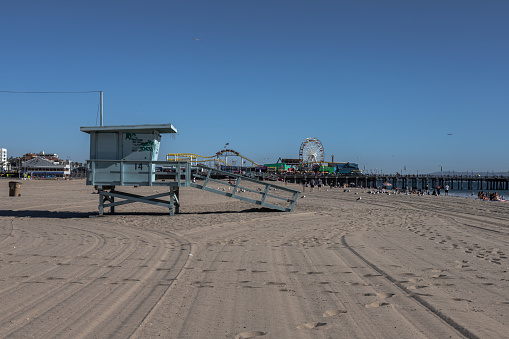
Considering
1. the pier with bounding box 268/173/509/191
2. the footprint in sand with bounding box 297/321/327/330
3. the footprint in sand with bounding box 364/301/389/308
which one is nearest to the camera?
the footprint in sand with bounding box 297/321/327/330

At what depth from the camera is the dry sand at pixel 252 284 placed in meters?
3.85

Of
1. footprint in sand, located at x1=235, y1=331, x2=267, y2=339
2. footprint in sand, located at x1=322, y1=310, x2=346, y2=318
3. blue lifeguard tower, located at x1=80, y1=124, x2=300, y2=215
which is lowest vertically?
footprint in sand, located at x1=235, y1=331, x2=267, y2=339

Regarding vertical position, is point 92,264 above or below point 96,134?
below

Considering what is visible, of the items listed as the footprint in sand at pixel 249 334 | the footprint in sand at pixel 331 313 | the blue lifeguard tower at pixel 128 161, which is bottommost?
the footprint in sand at pixel 249 334

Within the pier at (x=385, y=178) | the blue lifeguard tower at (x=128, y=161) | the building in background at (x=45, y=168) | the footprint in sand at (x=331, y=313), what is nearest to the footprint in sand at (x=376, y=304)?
the footprint in sand at (x=331, y=313)

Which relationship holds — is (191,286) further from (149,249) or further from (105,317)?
(149,249)

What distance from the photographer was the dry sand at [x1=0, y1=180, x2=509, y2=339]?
3852 millimetres

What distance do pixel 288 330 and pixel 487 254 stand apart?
579 centimetres

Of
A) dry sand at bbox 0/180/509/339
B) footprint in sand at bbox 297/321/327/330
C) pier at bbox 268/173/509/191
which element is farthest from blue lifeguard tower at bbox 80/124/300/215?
pier at bbox 268/173/509/191

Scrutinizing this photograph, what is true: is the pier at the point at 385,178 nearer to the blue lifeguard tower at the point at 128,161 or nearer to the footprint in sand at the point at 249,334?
the blue lifeguard tower at the point at 128,161

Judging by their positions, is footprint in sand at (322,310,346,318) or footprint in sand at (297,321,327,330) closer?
footprint in sand at (297,321,327,330)

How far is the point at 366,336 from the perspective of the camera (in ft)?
11.9

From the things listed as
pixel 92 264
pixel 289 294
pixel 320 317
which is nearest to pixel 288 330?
pixel 320 317

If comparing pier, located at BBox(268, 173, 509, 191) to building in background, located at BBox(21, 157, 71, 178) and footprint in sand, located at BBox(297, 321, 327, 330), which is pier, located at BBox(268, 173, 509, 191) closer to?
building in background, located at BBox(21, 157, 71, 178)
